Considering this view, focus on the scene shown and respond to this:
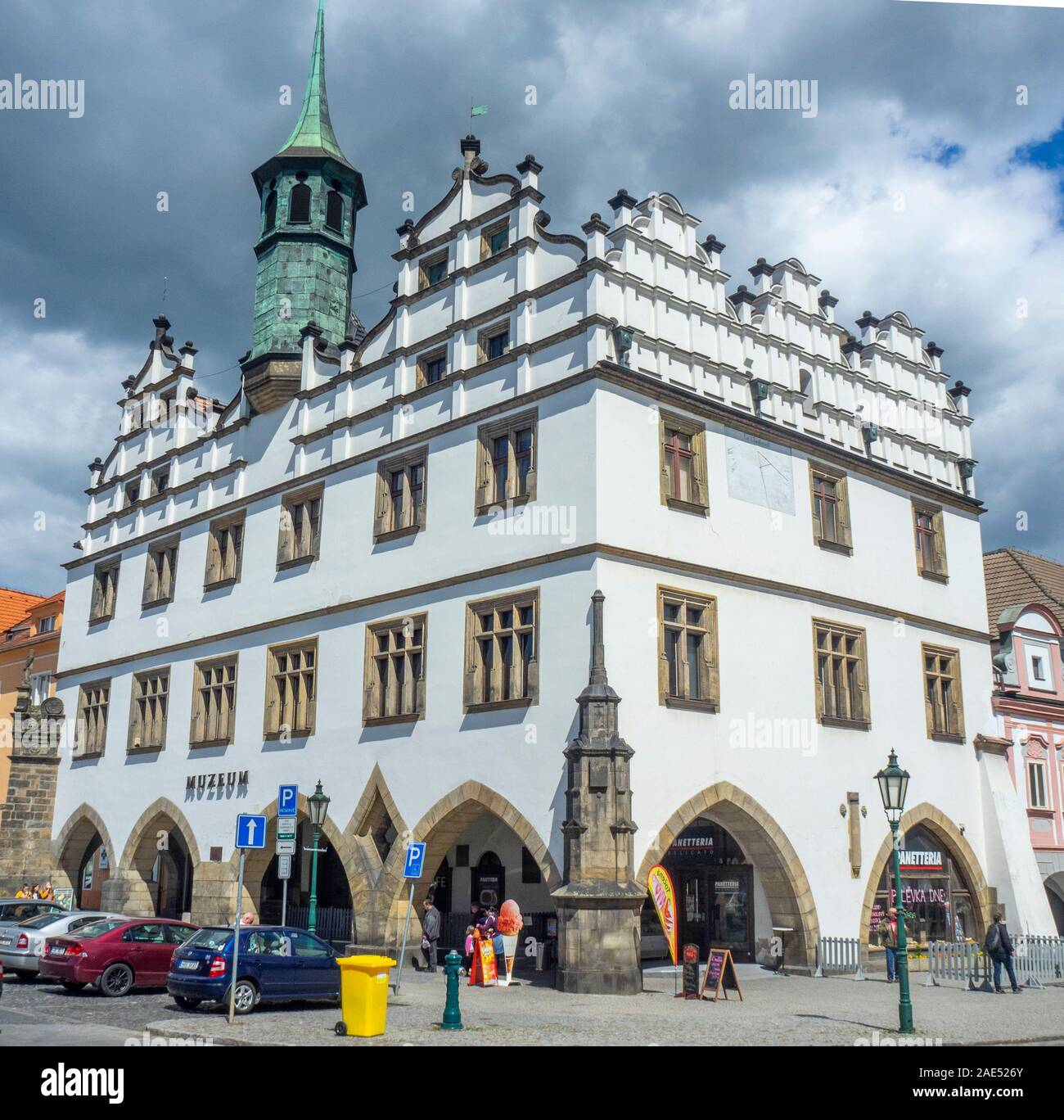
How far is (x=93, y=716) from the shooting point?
3853cm

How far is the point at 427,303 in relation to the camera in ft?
95.9

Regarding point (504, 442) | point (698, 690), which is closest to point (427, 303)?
point (504, 442)

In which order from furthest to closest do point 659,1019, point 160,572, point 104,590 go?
1. point 104,590
2. point 160,572
3. point 659,1019

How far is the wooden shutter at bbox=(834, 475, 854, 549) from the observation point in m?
29.2

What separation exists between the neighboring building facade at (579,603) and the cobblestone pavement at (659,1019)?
2133 mm

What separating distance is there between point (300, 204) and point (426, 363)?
395 inches

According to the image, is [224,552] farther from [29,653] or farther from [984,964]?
[984,964]

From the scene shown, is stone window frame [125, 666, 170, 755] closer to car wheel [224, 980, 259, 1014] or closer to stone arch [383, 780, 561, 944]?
stone arch [383, 780, 561, 944]

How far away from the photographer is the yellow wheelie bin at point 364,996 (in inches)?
608

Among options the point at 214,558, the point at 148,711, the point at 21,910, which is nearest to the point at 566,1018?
the point at 21,910

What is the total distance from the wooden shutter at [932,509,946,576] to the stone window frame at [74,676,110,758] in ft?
81.5

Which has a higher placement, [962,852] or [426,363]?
[426,363]

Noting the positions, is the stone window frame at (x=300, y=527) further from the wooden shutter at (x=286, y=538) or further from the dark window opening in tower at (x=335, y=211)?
the dark window opening in tower at (x=335, y=211)

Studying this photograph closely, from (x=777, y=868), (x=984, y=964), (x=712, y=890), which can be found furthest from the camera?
(x=712, y=890)
